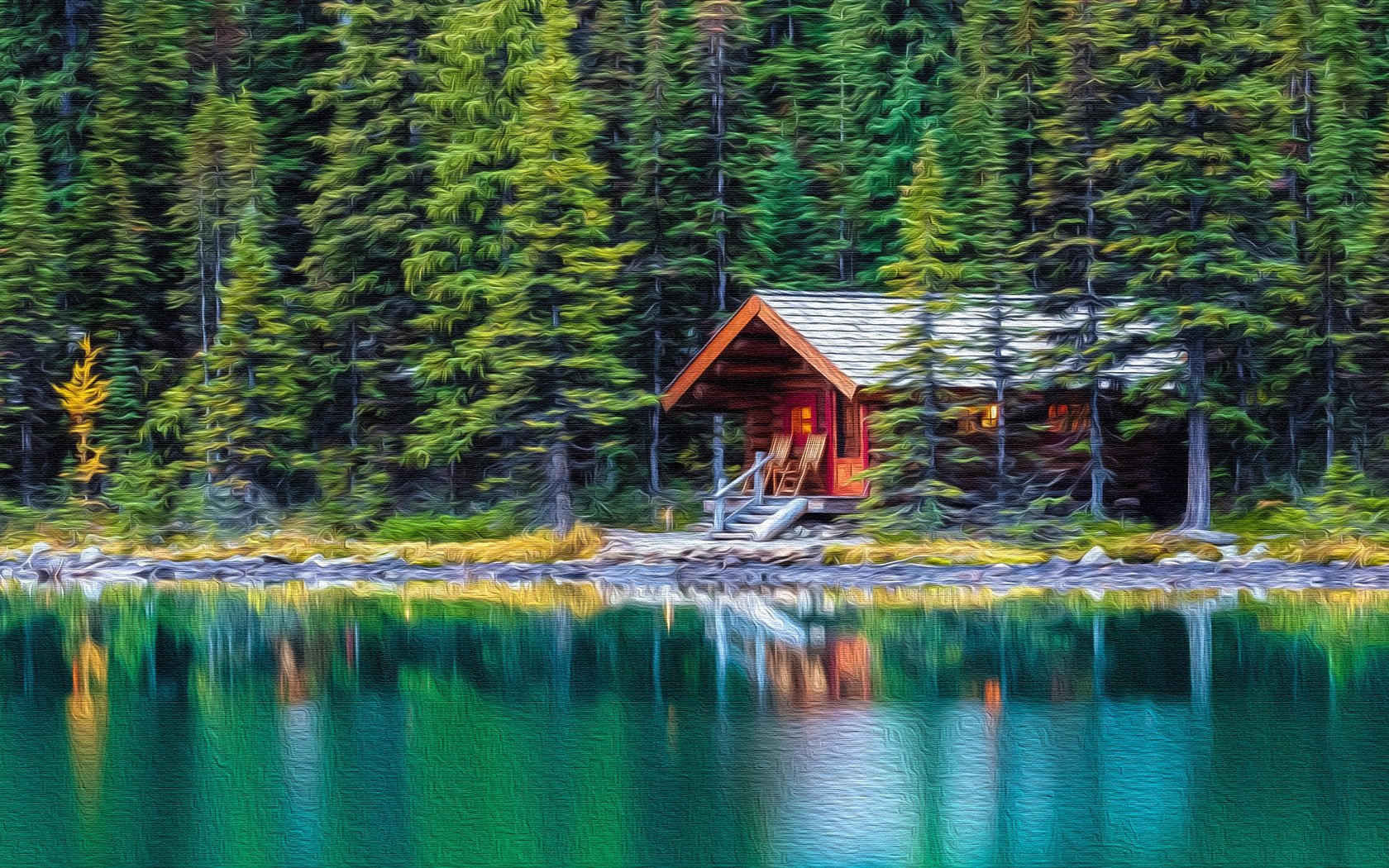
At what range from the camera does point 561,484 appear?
31.0m

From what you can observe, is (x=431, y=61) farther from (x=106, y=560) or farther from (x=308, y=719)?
(x=308, y=719)

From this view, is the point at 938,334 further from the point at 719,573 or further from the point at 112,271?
the point at 112,271

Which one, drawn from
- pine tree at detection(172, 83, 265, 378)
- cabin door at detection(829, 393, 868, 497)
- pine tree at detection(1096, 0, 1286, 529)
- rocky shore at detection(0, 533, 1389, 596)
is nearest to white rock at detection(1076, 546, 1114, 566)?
rocky shore at detection(0, 533, 1389, 596)

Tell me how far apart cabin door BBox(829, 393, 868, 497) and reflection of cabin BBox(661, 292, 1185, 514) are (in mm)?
24

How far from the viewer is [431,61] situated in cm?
3550

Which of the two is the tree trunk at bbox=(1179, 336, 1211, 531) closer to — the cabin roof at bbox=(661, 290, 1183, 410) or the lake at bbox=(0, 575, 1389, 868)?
the cabin roof at bbox=(661, 290, 1183, 410)

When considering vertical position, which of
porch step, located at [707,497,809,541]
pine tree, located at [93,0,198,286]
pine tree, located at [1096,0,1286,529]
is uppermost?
pine tree, located at [93,0,198,286]

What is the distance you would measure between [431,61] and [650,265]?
270 inches

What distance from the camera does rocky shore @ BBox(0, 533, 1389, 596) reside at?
2402 cm

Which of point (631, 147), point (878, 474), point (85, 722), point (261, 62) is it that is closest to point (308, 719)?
point (85, 722)

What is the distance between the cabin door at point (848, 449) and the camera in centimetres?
3117

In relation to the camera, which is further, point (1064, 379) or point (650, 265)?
point (650, 265)

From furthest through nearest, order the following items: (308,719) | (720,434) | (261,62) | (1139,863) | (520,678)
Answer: (261,62)
(720,434)
(520,678)
(308,719)
(1139,863)

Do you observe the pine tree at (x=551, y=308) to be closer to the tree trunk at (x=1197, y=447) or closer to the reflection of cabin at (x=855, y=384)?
the reflection of cabin at (x=855, y=384)
